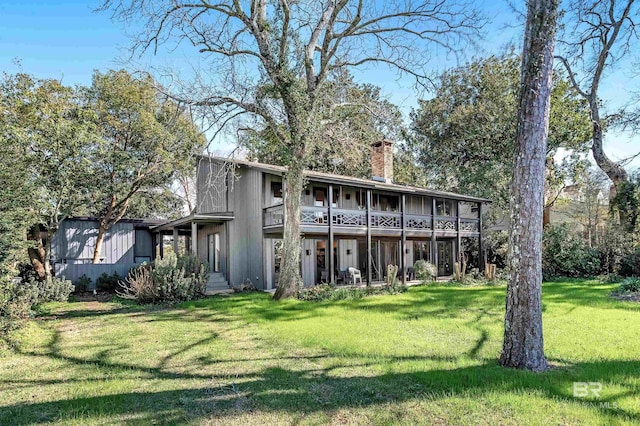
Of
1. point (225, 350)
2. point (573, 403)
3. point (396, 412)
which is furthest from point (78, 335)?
point (573, 403)

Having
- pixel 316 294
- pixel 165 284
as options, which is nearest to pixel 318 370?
pixel 316 294

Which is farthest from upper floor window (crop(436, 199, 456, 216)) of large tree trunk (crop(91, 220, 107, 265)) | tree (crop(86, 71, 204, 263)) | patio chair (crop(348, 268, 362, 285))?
large tree trunk (crop(91, 220, 107, 265))

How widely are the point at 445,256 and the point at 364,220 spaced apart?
9027 mm

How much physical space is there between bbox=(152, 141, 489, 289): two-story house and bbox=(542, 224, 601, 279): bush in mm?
3864

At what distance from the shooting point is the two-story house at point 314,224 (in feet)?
51.4

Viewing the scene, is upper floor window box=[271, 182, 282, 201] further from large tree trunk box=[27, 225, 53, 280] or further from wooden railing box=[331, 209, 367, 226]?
large tree trunk box=[27, 225, 53, 280]

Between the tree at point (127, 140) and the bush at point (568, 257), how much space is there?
1769 cm

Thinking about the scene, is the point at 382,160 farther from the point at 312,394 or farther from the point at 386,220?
the point at 312,394

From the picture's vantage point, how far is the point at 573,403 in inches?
153

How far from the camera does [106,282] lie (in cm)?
1753

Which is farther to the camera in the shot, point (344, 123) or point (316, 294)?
point (344, 123)

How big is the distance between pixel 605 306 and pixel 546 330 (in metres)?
4.13

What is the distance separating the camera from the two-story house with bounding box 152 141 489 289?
1568 cm

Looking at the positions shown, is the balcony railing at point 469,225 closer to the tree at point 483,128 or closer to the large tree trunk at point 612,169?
the tree at point 483,128
